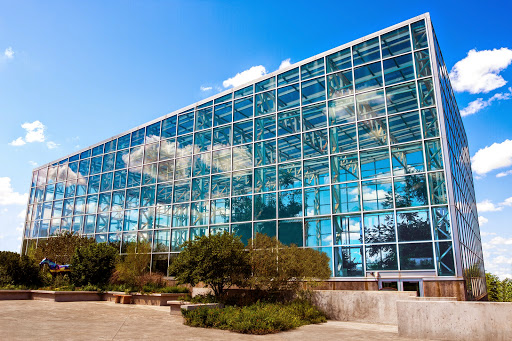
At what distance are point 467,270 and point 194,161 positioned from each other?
834 inches

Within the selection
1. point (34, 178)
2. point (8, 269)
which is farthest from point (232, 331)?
point (34, 178)

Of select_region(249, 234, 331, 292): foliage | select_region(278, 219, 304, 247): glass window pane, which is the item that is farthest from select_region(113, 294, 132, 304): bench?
select_region(278, 219, 304, 247): glass window pane

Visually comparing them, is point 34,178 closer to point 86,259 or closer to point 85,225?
point 85,225

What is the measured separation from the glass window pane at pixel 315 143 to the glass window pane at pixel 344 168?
1118mm

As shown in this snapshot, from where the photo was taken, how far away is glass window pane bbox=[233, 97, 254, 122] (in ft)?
99.9

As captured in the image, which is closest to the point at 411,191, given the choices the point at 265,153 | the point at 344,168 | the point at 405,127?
the point at 405,127

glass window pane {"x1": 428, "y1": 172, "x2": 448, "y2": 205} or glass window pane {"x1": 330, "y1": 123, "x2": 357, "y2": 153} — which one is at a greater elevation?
glass window pane {"x1": 330, "y1": 123, "x2": 357, "y2": 153}

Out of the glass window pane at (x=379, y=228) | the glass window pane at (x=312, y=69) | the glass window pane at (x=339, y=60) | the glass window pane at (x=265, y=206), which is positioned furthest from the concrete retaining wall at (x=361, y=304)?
the glass window pane at (x=312, y=69)

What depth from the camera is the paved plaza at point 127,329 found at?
12834 millimetres

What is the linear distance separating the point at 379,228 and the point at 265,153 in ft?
32.6

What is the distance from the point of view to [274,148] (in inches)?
1100

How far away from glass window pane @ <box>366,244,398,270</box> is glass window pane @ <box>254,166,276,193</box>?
7.95m

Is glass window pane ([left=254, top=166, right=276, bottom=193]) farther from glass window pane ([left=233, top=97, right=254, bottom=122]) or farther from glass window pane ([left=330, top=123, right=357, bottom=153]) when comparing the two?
glass window pane ([left=233, top=97, right=254, bottom=122])

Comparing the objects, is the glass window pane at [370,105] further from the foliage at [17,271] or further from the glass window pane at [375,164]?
the foliage at [17,271]
